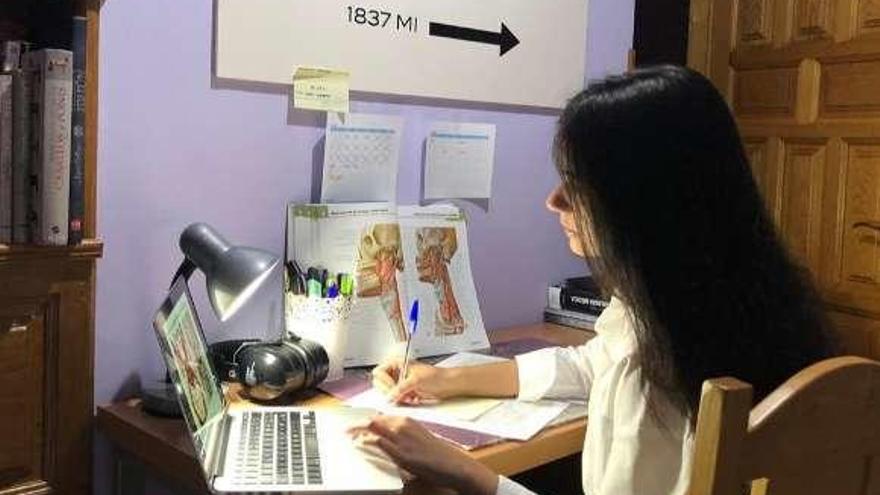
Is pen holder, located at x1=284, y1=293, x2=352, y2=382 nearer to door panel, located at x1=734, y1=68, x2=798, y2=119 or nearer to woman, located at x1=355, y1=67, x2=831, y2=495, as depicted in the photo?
woman, located at x1=355, y1=67, x2=831, y2=495

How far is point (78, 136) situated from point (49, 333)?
0.27 m

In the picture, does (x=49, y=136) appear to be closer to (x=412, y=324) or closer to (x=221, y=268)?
(x=221, y=268)

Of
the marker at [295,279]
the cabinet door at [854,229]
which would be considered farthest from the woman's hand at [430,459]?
the cabinet door at [854,229]

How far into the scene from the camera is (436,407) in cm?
146

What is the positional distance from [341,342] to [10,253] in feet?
1.88

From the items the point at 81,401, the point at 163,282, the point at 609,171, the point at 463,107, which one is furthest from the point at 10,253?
the point at 463,107

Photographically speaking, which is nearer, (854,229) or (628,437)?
(628,437)

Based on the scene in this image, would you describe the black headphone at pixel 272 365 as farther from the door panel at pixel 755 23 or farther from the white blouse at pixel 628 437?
the door panel at pixel 755 23

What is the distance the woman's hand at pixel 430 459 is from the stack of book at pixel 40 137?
504mm

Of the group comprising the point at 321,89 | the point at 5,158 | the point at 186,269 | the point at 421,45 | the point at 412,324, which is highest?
the point at 421,45

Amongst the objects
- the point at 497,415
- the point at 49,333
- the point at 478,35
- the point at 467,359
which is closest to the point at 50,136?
the point at 49,333

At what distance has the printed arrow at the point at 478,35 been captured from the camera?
1868 mm

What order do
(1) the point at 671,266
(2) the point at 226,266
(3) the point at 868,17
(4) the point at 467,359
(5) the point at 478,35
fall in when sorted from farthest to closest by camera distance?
(3) the point at 868,17 < (5) the point at 478,35 < (4) the point at 467,359 < (2) the point at 226,266 < (1) the point at 671,266

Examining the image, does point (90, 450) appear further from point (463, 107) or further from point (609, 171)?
point (463, 107)
